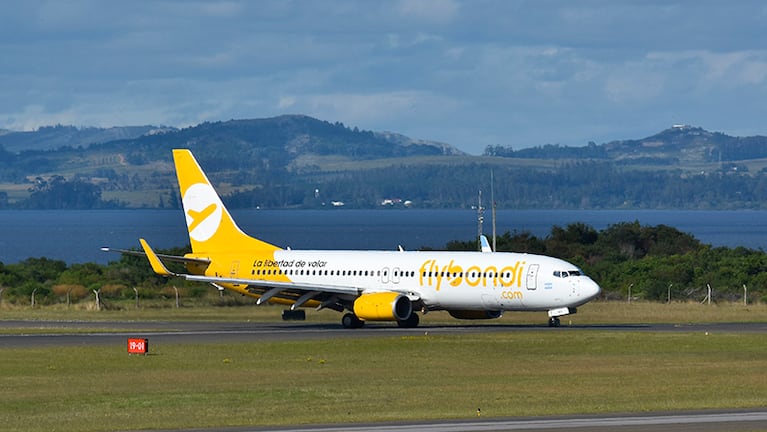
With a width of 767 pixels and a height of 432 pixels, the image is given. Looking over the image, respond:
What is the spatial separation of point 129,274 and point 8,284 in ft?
31.3

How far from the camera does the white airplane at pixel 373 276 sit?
61594mm

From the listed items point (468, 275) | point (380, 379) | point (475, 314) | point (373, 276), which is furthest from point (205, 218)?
point (380, 379)

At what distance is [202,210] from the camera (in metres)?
71.8

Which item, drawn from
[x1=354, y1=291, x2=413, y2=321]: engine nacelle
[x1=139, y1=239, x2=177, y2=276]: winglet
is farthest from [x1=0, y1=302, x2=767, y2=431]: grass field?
[x1=139, y1=239, x2=177, y2=276]: winglet

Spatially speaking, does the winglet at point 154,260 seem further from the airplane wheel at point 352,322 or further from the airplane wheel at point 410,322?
the airplane wheel at point 410,322

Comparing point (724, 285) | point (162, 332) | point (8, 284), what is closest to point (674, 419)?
point (162, 332)

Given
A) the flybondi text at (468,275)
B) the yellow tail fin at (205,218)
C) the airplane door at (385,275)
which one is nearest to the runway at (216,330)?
the flybondi text at (468,275)

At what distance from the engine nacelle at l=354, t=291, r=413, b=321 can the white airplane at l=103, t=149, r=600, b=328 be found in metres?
0.04

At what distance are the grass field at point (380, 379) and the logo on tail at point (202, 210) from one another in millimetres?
17341

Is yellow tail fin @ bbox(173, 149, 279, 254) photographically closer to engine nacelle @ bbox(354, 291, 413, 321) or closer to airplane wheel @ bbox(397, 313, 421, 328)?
engine nacelle @ bbox(354, 291, 413, 321)

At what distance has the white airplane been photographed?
61594 mm

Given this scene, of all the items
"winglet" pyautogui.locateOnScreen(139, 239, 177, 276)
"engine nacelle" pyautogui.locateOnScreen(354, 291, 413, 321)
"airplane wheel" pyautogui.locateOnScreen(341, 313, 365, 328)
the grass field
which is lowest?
the grass field

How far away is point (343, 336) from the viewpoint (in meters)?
58.3

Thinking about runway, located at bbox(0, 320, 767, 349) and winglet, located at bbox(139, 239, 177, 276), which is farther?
winglet, located at bbox(139, 239, 177, 276)
